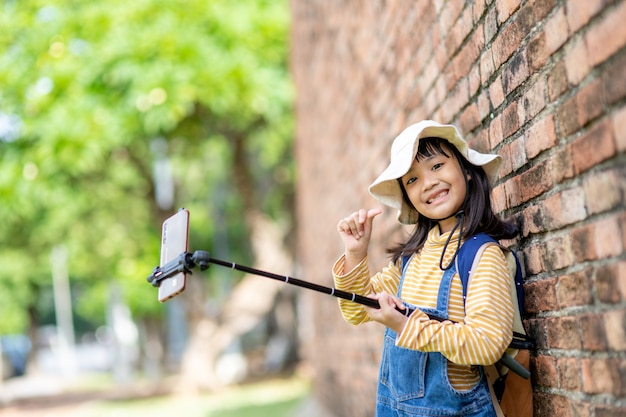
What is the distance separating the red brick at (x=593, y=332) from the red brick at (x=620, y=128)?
1.44ft

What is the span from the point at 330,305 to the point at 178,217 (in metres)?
6.00

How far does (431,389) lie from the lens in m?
2.15

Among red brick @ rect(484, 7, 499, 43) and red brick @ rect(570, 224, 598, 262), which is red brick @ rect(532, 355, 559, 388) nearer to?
red brick @ rect(570, 224, 598, 262)

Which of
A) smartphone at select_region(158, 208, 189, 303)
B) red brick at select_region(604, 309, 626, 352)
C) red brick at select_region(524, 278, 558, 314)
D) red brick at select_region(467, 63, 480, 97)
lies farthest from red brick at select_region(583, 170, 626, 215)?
smartphone at select_region(158, 208, 189, 303)

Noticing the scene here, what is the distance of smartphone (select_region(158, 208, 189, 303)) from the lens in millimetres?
2135

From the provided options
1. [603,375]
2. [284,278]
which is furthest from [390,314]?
[603,375]

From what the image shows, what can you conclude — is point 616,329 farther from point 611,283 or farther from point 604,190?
point 604,190

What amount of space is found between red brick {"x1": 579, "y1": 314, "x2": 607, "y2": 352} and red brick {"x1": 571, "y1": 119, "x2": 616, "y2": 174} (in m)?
0.38

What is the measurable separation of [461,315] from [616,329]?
47 centimetres

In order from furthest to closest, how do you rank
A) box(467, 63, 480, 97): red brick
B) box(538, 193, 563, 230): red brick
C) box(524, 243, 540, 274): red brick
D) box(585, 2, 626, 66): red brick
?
box(467, 63, 480, 97): red brick < box(524, 243, 540, 274): red brick < box(538, 193, 563, 230): red brick < box(585, 2, 626, 66): red brick

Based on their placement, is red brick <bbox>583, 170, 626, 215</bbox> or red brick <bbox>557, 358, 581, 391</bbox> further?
red brick <bbox>557, 358, 581, 391</bbox>

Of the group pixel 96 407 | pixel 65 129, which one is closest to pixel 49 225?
pixel 96 407

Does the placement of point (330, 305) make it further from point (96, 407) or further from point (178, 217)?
point (96, 407)

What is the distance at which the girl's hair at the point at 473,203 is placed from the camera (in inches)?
90.0
